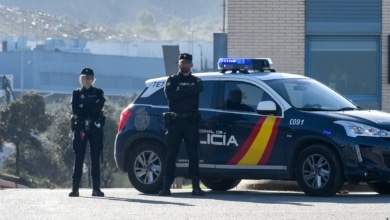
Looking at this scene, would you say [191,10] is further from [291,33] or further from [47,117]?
[291,33]

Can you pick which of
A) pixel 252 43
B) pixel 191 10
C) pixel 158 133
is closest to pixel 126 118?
pixel 158 133

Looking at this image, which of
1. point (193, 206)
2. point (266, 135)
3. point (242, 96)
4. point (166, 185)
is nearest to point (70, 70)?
point (242, 96)

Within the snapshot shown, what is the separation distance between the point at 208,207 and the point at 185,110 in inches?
82.6

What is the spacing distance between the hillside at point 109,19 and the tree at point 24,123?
225 ft

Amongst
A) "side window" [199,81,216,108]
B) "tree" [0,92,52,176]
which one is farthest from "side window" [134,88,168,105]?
"tree" [0,92,52,176]

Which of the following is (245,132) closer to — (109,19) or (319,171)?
(319,171)

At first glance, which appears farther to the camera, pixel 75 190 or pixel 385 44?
pixel 385 44

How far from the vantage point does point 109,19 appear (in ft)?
553

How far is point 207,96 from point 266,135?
1.17 m

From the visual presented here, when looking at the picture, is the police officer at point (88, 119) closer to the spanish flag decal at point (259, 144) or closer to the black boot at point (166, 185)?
the black boot at point (166, 185)

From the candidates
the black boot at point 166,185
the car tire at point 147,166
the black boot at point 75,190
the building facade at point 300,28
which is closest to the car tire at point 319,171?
the black boot at point 166,185

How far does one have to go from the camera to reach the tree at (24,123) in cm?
3941

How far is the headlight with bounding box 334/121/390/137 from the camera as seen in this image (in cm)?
1482

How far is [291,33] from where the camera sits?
894 inches
